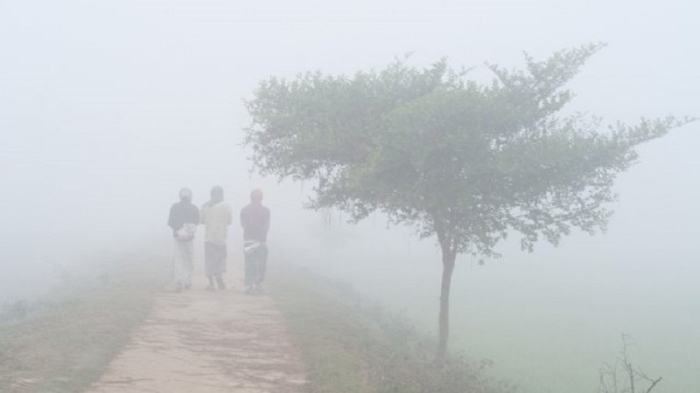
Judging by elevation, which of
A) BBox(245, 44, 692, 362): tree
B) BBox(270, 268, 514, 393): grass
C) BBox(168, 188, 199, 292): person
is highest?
BBox(245, 44, 692, 362): tree

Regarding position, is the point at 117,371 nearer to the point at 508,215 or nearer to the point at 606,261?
the point at 508,215

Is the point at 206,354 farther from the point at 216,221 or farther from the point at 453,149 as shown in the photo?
the point at 216,221

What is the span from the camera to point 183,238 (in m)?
18.9

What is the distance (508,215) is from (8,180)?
141942 mm

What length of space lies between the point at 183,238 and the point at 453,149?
735cm

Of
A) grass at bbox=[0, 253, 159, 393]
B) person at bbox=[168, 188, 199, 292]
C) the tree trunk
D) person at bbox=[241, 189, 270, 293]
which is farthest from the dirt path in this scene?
the tree trunk

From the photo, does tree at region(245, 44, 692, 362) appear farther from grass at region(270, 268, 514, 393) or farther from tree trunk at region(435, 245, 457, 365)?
grass at region(270, 268, 514, 393)

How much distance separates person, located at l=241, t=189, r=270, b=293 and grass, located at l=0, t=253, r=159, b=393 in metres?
2.74

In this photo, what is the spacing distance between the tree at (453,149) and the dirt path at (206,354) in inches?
116

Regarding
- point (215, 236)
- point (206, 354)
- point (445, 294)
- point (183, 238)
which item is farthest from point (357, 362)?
point (215, 236)

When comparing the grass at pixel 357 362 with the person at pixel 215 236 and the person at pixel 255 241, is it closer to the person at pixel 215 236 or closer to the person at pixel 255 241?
the person at pixel 255 241

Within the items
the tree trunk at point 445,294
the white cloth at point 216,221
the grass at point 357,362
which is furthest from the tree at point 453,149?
the white cloth at point 216,221

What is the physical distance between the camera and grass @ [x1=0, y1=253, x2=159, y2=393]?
946cm

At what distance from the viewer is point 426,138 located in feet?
46.7
